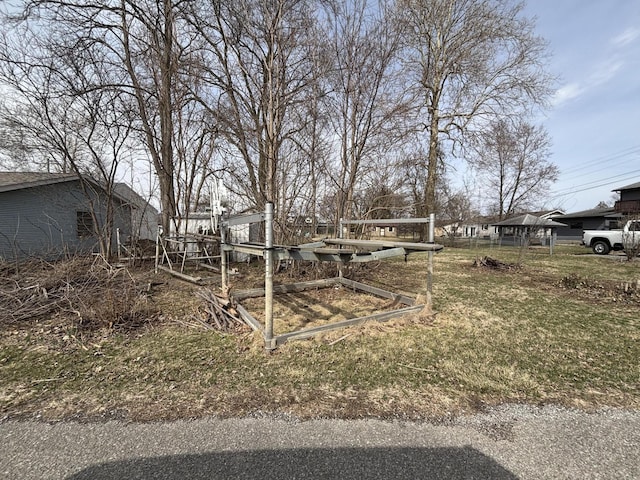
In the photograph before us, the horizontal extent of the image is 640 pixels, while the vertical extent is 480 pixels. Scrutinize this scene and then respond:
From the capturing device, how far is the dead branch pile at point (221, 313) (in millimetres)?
3846

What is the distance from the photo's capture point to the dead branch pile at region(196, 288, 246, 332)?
385 cm

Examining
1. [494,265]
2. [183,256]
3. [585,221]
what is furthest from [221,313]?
[585,221]

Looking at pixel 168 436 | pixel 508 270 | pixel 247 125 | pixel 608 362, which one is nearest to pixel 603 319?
pixel 608 362

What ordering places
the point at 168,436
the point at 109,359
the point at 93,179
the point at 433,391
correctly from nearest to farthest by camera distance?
1. the point at 168,436
2. the point at 433,391
3. the point at 109,359
4. the point at 93,179

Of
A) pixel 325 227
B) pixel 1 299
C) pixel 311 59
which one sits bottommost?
pixel 1 299

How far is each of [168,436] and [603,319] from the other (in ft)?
20.1

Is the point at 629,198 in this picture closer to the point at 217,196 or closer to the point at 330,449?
the point at 217,196

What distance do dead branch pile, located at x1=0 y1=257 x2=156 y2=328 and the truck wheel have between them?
70.9ft

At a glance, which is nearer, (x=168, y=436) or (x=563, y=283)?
(x=168, y=436)

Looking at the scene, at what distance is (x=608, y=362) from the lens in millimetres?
2996

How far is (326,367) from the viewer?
2783 mm

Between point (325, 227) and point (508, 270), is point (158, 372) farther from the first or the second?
point (508, 270)

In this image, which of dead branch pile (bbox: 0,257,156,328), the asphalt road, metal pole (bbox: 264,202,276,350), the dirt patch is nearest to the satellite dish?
dead branch pile (bbox: 0,257,156,328)

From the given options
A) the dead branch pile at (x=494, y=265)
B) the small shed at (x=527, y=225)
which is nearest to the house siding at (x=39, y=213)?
the dead branch pile at (x=494, y=265)
